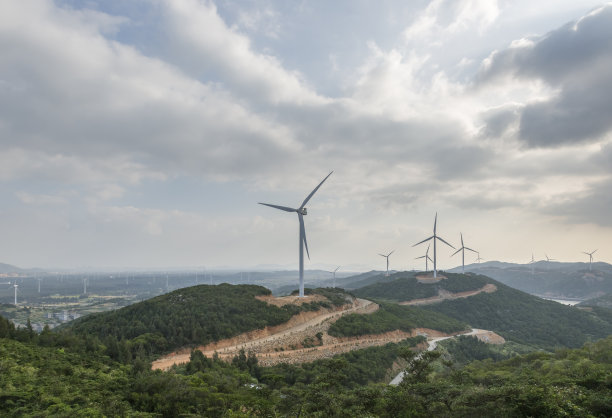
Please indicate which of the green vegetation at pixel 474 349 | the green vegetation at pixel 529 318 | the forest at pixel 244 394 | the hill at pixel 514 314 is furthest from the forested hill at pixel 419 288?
the forest at pixel 244 394

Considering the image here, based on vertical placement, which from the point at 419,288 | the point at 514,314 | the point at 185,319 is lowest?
the point at 514,314

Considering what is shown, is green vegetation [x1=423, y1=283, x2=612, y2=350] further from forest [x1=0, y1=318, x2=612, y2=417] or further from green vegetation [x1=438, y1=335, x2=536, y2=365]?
forest [x1=0, y1=318, x2=612, y2=417]

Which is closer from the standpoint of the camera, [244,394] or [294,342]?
[244,394]

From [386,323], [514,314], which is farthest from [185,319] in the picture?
[514,314]

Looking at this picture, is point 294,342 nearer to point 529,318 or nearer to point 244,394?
point 244,394

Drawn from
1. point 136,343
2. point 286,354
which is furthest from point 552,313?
point 136,343

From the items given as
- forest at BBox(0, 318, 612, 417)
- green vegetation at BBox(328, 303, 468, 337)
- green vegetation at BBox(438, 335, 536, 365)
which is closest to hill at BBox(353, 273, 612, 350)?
green vegetation at BBox(438, 335, 536, 365)
